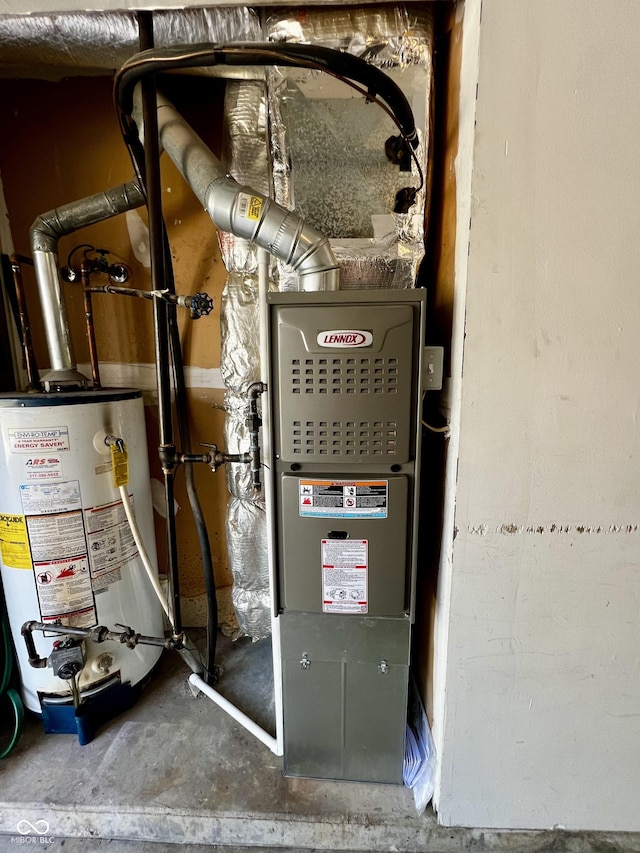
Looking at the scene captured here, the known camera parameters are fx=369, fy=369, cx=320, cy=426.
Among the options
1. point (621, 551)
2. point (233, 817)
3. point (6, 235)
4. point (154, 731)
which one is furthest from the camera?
point (6, 235)

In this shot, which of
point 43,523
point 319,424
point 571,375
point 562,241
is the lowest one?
point 43,523

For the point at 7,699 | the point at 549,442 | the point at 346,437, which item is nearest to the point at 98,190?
the point at 346,437

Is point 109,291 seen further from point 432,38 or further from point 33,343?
point 432,38

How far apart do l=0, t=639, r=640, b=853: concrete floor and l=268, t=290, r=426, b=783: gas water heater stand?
0.24 ft

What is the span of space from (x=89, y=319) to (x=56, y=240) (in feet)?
0.87

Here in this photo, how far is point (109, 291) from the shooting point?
1308 millimetres

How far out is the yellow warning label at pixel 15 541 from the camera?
1.09 m

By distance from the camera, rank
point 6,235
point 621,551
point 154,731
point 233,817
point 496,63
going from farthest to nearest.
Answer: point 6,235, point 154,731, point 233,817, point 621,551, point 496,63

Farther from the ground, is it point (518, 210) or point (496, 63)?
point (496, 63)

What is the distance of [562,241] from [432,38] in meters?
0.64

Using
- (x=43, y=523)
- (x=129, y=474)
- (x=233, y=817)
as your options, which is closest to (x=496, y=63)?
(x=129, y=474)

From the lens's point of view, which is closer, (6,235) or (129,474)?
(129,474)

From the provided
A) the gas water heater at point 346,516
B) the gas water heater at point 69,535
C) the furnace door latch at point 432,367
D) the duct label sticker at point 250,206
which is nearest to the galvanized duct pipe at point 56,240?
the gas water heater at point 69,535

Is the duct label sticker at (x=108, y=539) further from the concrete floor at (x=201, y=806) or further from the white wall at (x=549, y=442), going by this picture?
the white wall at (x=549, y=442)
